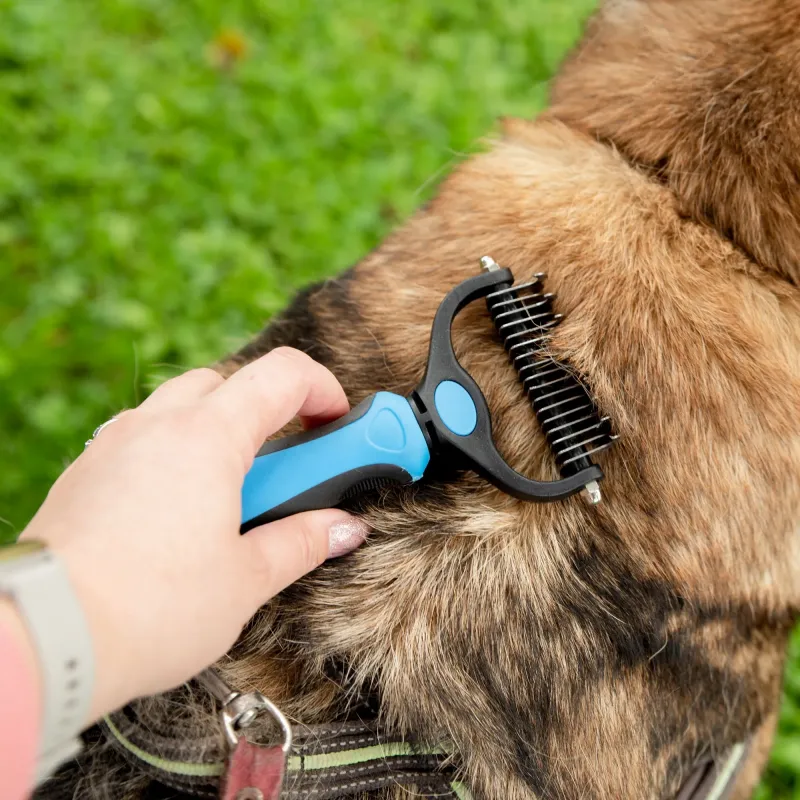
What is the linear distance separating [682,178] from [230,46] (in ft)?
9.52

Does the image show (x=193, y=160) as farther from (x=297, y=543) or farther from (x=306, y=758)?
(x=306, y=758)

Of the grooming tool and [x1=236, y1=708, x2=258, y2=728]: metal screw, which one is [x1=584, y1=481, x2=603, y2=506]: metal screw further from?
[x1=236, y1=708, x2=258, y2=728]: metal screw

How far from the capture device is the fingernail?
1.39 metres

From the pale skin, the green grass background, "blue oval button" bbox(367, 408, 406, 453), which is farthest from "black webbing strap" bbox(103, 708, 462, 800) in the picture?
the green grass background

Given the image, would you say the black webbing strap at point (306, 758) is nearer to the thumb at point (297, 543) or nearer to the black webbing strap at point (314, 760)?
the black webbing strap at point (314, 760)

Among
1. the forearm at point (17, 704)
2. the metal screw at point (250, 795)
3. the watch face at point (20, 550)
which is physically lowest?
the metal screw at point (250, 795)

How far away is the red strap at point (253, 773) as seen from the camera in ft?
3.90

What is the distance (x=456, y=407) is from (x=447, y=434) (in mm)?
56

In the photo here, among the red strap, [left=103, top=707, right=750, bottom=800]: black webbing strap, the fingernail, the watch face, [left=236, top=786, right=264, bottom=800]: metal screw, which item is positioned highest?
the watch face

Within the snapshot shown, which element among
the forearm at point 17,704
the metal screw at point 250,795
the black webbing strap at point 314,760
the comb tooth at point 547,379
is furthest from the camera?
the comb tooth at point 547,379

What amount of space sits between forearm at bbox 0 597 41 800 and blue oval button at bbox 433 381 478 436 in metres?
0.74

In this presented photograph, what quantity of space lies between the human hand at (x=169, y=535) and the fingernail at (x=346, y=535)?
0.40 feet

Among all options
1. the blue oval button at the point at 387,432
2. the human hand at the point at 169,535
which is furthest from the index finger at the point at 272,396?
the blue oval button at the point at 387,432

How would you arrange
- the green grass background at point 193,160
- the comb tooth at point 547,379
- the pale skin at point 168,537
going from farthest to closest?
the green grass background at point 193,160 < the comb tooth at point 547,379 < the pale skin at point 168,537
